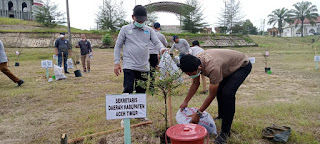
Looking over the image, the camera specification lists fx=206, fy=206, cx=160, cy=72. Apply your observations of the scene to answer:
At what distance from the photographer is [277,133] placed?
95.8 inches

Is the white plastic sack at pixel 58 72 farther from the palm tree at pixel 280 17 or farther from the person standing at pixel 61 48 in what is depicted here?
the palm tree at pixel 280 17

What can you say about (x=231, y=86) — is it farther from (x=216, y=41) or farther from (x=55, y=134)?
(x=216, y=41)

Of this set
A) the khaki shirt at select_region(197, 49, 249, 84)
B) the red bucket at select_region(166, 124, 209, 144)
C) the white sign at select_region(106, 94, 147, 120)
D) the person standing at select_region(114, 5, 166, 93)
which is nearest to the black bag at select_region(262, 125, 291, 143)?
the khaki shirt at select_region(197, 49, 249, 84)

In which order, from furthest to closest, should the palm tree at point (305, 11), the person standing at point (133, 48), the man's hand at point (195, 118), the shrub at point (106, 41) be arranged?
1. the palm tree at point (305, 11)
2. the shrub at point (106, 41)
3. the person standing at point (133, 48)
4. the man's hand at point (195, 118)

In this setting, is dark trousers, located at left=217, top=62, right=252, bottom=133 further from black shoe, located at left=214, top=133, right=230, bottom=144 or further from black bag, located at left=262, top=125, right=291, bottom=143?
black bag, located at left=262, top=125, right=291, bottom=143

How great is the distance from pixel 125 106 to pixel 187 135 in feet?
2.15

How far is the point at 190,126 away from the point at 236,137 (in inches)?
37.4

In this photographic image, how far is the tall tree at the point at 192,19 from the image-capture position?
36.8m

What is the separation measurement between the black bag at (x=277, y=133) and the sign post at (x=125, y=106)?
61.1 inches

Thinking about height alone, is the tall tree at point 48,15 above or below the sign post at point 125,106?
above

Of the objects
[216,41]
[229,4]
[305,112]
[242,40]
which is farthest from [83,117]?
[229,4]

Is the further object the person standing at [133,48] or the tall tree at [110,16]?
the tall tree at [110,16]

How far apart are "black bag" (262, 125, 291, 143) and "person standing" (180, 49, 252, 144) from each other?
488mm

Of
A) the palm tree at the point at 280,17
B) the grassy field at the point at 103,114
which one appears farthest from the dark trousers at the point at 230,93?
the palm tree at the point at 280,17
